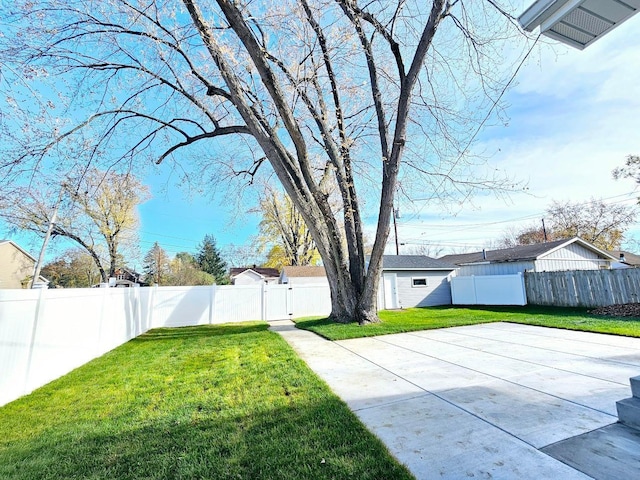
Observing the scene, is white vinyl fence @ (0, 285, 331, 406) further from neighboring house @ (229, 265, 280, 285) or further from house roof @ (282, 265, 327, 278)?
neighboring house @ (229, 265, 280, 285)

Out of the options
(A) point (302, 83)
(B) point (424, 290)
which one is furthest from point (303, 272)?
(A) point (302, 83)

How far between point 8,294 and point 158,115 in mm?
6033

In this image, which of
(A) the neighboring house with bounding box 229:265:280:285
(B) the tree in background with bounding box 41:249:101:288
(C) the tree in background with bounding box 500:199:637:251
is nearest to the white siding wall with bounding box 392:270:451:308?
(A) the neighboring house with bounding box 229:265:280:285

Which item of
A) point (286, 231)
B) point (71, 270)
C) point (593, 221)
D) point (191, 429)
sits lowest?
point (191, 429)

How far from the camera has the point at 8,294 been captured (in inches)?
136

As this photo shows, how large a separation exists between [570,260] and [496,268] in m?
3.62

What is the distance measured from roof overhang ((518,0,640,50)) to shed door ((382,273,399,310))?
12768 millimetres

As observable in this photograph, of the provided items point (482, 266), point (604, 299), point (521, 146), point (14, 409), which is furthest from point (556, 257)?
point (14, 409)

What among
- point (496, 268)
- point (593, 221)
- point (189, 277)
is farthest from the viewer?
point (189, 277)

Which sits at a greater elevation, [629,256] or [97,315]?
[629,256]

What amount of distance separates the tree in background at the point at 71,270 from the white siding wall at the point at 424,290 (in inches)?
1009

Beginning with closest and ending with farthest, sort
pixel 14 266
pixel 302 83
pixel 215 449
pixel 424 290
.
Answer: pixel 215 449 → pixel 302 83 → pixel 424 290 → pixel 14 266

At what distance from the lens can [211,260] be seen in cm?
3575

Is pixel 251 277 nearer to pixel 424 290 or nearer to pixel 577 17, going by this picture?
pixel 424 290
